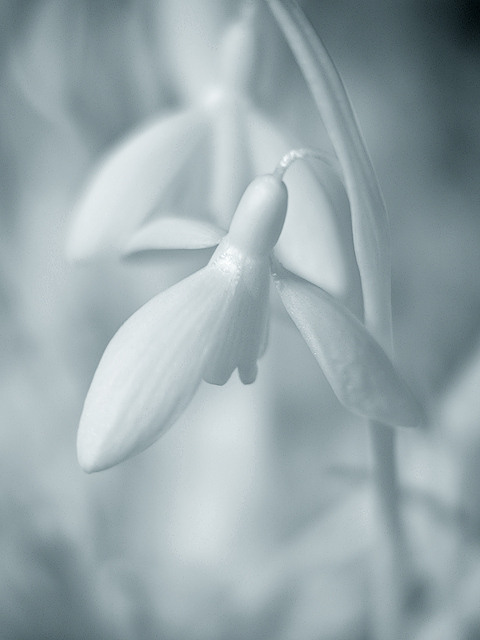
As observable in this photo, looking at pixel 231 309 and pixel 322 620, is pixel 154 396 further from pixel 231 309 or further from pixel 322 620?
pixel 322 620

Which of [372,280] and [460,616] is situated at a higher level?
[372,280]

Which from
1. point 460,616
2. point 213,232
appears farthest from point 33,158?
point 460,616

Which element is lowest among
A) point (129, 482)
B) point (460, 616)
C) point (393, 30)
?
point (460, 616)

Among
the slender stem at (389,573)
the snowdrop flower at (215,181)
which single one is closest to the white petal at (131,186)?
the snowdrop flower at (215,181)

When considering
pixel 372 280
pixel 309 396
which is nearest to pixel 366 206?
pixel 372 280

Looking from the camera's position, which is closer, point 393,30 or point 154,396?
point 154,396

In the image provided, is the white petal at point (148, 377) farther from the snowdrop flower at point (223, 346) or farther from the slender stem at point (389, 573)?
the slender stem at point (389, 573)

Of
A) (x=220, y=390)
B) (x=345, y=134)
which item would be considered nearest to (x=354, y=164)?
(x=345, y=134)

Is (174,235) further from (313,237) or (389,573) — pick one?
(389,573)
